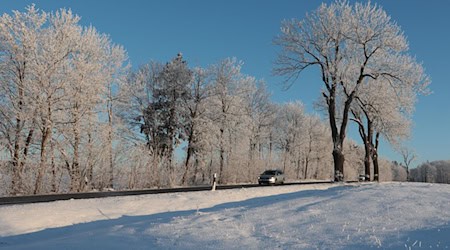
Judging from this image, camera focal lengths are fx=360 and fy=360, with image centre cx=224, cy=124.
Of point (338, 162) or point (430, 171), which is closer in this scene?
point (338, 162)

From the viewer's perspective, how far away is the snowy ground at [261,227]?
6008 mm

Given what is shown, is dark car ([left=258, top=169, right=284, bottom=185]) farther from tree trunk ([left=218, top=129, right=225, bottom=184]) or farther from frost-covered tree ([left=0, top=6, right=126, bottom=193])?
frost-covered tree ([left=0, top=6, right=126, bottom=193])

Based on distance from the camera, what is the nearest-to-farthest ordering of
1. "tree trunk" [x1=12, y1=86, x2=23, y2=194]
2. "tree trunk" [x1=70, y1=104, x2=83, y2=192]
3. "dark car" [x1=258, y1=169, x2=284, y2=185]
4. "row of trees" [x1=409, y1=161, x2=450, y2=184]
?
"tree trunk" [x1=12, y1=86, x2=23, y2=194] < "tree trunk" [x1=70, y1=104, x2=83, y2=192] < "dark car" [x1=258, y1=169, x2=284, y2=185] < "row of trees" [x1=409, y1=161, x2=450, y2=184]

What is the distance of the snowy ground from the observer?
6.01 metres

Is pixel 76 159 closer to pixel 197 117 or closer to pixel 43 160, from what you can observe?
pixel 43 160

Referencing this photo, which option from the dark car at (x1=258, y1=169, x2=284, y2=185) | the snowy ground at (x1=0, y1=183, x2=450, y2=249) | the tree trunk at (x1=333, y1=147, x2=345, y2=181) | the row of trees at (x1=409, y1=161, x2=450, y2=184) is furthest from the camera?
the row of trees at (x1=409, y1=161, x2=450, y2=184)

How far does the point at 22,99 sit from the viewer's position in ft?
74.4

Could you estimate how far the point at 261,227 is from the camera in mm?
7324

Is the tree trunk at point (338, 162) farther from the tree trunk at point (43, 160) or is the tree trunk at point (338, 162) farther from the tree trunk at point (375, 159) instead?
the tree trunk at point (43, 160)

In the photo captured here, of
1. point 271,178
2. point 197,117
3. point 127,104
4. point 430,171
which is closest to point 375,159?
point 271,178

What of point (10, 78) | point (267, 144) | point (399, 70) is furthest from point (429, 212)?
point (267, 144)

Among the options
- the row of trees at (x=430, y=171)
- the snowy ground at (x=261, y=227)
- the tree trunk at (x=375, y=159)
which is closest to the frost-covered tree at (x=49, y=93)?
the snowy ground at (x=261, y=227)

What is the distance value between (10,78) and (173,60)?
20667 mm

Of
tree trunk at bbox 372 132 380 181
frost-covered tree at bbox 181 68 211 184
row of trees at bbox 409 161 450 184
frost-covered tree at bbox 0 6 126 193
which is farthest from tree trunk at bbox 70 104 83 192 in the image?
row of trees at bbox 409 161 450 184
